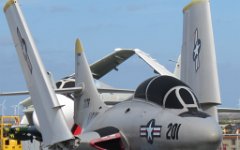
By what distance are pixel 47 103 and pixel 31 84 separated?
0.81 metres

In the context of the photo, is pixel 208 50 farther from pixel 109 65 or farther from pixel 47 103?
pixel 109 65

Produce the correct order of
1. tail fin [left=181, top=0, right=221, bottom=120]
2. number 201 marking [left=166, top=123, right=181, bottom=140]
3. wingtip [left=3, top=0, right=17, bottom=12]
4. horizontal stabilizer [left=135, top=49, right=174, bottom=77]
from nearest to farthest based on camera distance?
number 201 marking [left=166, top=123, right=181, bottom=140]
wingtip [left=3, top=0, right=17, bottom=12]
tail fin [left=181, top=0, right=221, bottom=120]
horizontal stabilizer [left=135, top=49, right=174, bottom=77]

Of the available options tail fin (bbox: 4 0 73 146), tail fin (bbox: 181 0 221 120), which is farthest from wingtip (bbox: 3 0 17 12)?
tail fin (bbox: 181 0 221 120)

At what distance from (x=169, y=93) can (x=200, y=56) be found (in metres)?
4.15


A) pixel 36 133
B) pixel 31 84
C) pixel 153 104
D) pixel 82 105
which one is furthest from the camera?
pixel 36 133

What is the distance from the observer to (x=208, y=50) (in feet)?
47.6

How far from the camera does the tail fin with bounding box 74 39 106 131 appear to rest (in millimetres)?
14691

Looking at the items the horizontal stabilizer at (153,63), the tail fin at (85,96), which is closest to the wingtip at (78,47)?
the tail fin at (85,96)

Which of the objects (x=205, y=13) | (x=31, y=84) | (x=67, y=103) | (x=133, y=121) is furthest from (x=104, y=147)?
(x=67, y=103)

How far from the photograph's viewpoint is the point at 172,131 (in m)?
Answer: 10.0

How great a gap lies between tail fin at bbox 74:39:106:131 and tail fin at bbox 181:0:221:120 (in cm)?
246

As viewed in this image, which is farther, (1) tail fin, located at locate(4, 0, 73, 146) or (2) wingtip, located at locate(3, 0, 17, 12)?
(2) wingtip, located at locate(3, 0, 17, 12)

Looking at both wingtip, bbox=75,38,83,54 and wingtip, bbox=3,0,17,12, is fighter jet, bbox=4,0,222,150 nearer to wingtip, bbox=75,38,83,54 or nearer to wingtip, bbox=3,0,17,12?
wingtip, bbox=3,0,17,12

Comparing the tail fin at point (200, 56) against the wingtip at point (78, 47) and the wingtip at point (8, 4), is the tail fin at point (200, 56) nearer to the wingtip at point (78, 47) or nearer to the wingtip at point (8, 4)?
the wingtip at point (78, 47)
